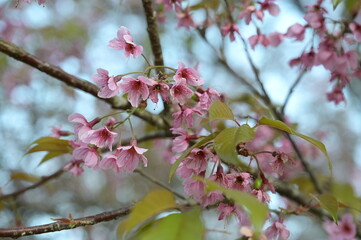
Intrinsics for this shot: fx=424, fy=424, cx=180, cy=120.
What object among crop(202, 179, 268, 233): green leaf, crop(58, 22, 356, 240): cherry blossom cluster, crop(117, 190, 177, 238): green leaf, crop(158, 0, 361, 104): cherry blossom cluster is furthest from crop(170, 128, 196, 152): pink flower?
crop(158, 0, 361, 104): cherry blossom cluster

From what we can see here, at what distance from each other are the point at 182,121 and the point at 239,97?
1.20 metres

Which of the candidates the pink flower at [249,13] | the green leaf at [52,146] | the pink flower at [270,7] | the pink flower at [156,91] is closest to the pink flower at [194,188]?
the pink flower at [156,91]

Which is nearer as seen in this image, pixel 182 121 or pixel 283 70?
pixel 182 121

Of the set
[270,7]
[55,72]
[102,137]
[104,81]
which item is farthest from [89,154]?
[270,7]

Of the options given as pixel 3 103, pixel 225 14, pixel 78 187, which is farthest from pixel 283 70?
pixel 225 14

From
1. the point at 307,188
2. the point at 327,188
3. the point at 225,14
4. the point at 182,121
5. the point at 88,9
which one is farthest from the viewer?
the point at 88,9

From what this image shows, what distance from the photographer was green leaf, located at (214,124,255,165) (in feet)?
3.26

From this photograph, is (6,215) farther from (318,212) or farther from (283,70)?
(283,70)

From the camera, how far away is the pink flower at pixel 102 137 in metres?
1.28

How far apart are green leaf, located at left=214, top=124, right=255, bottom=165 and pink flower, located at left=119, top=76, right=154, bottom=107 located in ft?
0.98

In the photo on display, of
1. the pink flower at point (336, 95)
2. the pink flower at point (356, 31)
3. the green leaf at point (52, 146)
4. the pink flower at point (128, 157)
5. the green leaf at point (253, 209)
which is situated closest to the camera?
the green leaf at point (253, 209)

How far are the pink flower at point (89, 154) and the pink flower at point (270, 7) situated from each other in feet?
3.80

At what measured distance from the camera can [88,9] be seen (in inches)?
232

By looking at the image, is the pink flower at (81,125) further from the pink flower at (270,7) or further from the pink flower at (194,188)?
the pink flower at (270,7)
